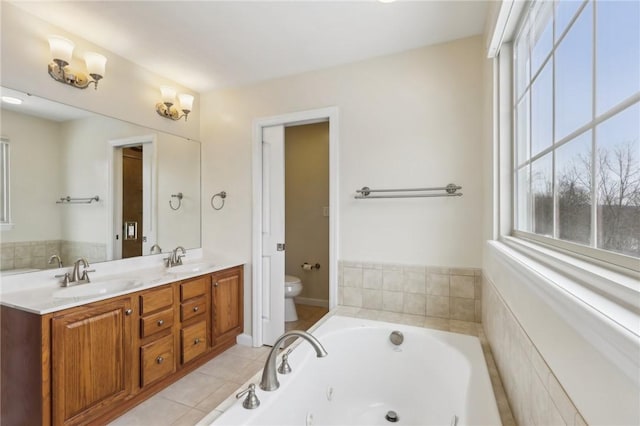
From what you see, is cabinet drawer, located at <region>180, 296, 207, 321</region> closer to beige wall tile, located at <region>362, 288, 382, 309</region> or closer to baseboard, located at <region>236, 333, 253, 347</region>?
baseboard, located at <region>236, 333, 253, 347</region>

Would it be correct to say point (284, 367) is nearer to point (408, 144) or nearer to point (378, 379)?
point (378, 379)

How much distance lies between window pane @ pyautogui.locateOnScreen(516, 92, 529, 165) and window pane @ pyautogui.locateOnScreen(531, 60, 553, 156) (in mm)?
102

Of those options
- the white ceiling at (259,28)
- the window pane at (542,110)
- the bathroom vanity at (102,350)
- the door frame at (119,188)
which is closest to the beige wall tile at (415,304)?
the window pane at (542,110)

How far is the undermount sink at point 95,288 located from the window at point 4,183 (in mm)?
518

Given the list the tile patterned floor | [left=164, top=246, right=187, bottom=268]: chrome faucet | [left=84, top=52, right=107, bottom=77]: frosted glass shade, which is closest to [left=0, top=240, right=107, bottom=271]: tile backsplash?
[left=164, top=246, right=187, bottom=268]: chrome faucet

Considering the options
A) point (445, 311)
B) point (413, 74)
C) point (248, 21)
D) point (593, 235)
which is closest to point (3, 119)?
point (248, 21)

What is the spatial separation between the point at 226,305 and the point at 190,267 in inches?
18.9

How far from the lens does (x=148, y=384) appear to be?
2.02 metres

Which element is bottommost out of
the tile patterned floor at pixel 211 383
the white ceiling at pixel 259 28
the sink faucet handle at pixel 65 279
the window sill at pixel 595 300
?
the tile patterned floor at pixel 211 383

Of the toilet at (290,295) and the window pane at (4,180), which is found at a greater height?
the window pane at (4,180)

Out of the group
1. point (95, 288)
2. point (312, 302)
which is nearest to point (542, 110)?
point (95, 288)

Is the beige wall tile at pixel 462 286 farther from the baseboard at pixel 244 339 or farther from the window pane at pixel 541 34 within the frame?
the baseboard at pixel 244 339

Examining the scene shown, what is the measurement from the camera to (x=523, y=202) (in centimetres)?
145

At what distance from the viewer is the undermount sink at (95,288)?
5.96 feet
